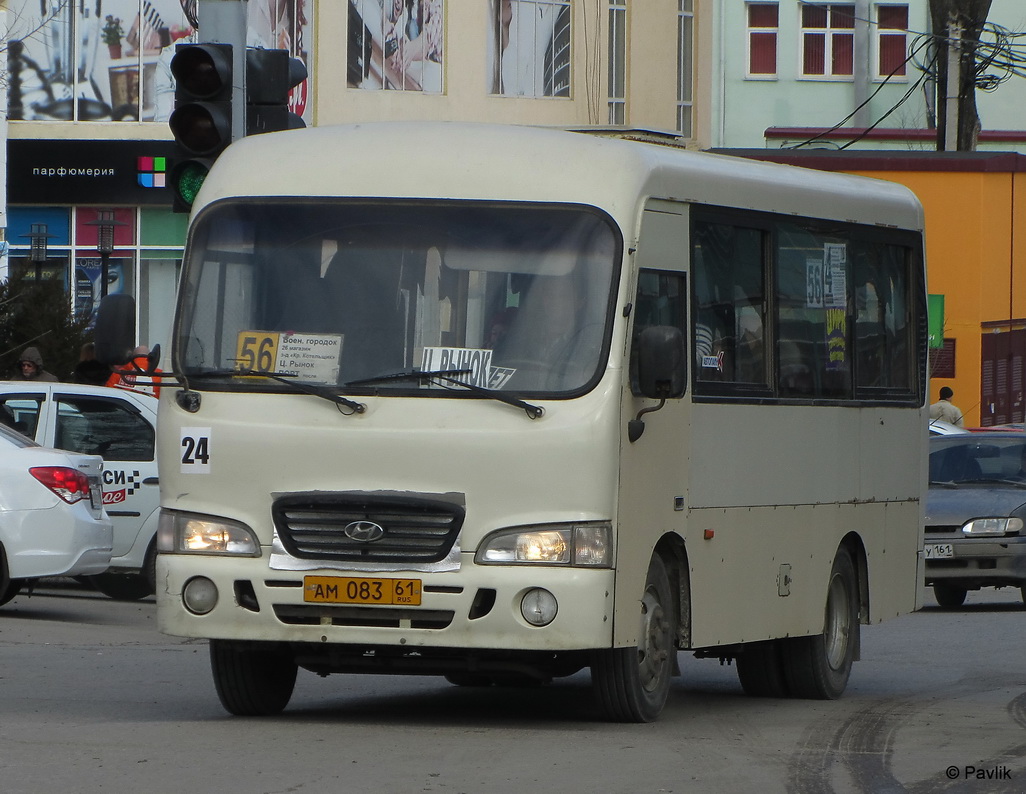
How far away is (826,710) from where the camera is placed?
1162 cm

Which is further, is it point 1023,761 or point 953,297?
point 953,297

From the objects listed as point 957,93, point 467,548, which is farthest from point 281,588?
point 957,93

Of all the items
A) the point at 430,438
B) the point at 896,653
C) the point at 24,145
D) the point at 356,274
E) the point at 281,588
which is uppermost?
the point at 24,145

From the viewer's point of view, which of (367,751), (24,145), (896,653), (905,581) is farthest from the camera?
(24,145)

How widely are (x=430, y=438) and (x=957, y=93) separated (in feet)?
87.7

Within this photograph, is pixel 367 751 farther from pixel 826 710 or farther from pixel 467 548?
pixel 826 710

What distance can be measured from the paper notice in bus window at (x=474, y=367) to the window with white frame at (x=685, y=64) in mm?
33838

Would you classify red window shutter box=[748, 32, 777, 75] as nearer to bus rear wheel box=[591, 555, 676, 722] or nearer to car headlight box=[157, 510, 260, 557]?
bus rear wheel box=[591, 555, 676, 722]

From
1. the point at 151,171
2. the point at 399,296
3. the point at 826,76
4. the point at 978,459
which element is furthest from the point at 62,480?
the point at 826,76

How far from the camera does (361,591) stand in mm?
9492

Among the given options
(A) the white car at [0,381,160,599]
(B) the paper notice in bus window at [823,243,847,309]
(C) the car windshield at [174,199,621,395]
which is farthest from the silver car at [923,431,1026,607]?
(C) the car windshield at [174,199,621,395]

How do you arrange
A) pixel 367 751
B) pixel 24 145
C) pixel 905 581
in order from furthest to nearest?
pixel 24 145, pixel 905 581, pixel 367 751

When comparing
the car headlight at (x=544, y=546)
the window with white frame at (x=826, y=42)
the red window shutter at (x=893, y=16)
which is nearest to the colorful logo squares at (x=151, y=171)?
the window with white frame at (x=826, y=42)

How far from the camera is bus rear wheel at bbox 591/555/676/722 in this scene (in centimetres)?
990
